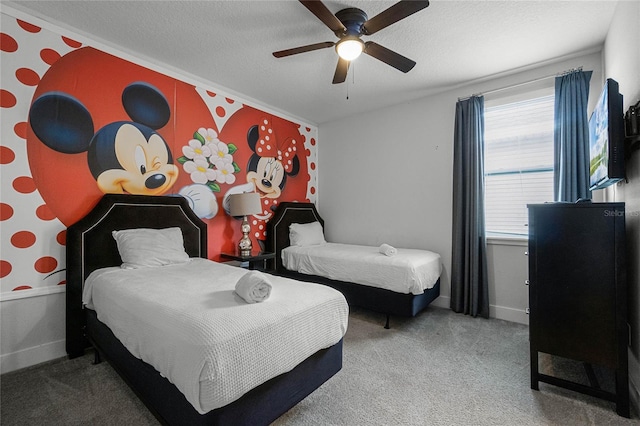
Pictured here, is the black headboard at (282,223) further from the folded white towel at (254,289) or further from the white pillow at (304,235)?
the folded white towel at (254,289)

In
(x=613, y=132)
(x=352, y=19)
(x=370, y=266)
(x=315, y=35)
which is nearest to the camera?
(x=613, y=132)

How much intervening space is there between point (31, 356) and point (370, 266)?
295 cm

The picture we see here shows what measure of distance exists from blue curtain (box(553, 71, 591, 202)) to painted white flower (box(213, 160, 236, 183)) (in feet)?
11.8

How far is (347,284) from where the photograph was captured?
3154mm

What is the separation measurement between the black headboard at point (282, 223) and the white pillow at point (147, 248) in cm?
138

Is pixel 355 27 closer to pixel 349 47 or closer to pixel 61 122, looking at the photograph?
pixel 349 47

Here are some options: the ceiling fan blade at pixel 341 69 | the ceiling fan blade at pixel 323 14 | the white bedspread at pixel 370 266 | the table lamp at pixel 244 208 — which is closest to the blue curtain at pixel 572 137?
the white bedspread at pixel 370 266

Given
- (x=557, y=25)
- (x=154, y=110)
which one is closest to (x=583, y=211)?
(x=557, y=25)

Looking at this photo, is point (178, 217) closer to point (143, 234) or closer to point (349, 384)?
point (143, 234)

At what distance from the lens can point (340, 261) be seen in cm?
322

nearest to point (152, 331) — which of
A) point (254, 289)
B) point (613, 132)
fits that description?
point (254, 289)

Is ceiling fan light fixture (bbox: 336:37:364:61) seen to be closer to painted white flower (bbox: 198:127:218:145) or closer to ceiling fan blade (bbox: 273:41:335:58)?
ceiling fan blade (bbox: 273:41:335:58)

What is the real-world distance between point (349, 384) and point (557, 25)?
129 inches

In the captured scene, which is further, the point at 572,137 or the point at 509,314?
the point at 509,314
